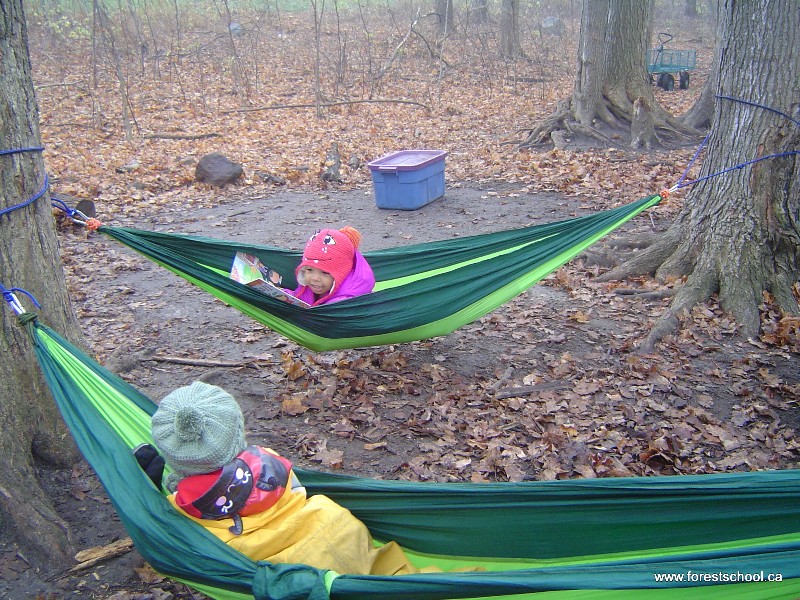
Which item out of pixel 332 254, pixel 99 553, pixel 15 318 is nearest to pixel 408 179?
pixel 332 254

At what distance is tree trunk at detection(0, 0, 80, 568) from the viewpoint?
2.38m

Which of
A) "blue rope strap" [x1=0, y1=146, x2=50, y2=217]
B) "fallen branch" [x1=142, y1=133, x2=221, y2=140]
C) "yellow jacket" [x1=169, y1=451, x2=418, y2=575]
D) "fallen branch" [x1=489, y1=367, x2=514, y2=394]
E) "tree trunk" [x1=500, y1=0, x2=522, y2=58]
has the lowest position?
"fallen branch" [x1=489, y1=367, x2=514, y2=394]

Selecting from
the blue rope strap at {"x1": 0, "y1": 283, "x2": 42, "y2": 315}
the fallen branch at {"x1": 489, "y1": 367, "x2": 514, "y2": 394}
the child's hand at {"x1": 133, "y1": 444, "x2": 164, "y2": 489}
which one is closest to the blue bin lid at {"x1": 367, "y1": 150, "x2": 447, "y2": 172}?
the fallen branch at {"x1": 489, "y1": 367, "x2": 514, "y2": 394}

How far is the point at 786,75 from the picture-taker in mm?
3773

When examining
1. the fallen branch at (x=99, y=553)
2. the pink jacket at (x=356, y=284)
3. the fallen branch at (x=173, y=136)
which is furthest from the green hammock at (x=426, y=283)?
the fallen branch at (x=173, y=136)

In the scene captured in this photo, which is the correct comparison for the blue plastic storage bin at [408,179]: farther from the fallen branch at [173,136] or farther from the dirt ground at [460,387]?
the fallen branch at [173,136]

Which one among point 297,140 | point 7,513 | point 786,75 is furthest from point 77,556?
point 297,140

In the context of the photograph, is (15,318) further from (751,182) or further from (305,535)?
(751,182)

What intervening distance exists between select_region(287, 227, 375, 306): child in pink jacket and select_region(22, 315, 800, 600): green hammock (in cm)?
156

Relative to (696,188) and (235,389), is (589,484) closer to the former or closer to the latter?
(235,389)

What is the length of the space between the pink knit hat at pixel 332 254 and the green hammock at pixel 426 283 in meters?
0.36

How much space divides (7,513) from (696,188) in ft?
13.3

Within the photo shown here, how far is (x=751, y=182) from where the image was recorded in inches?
156

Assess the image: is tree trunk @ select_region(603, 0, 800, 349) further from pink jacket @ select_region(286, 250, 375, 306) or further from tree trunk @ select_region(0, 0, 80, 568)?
tree trunk @ select_region(0, 0, 80, 568)
